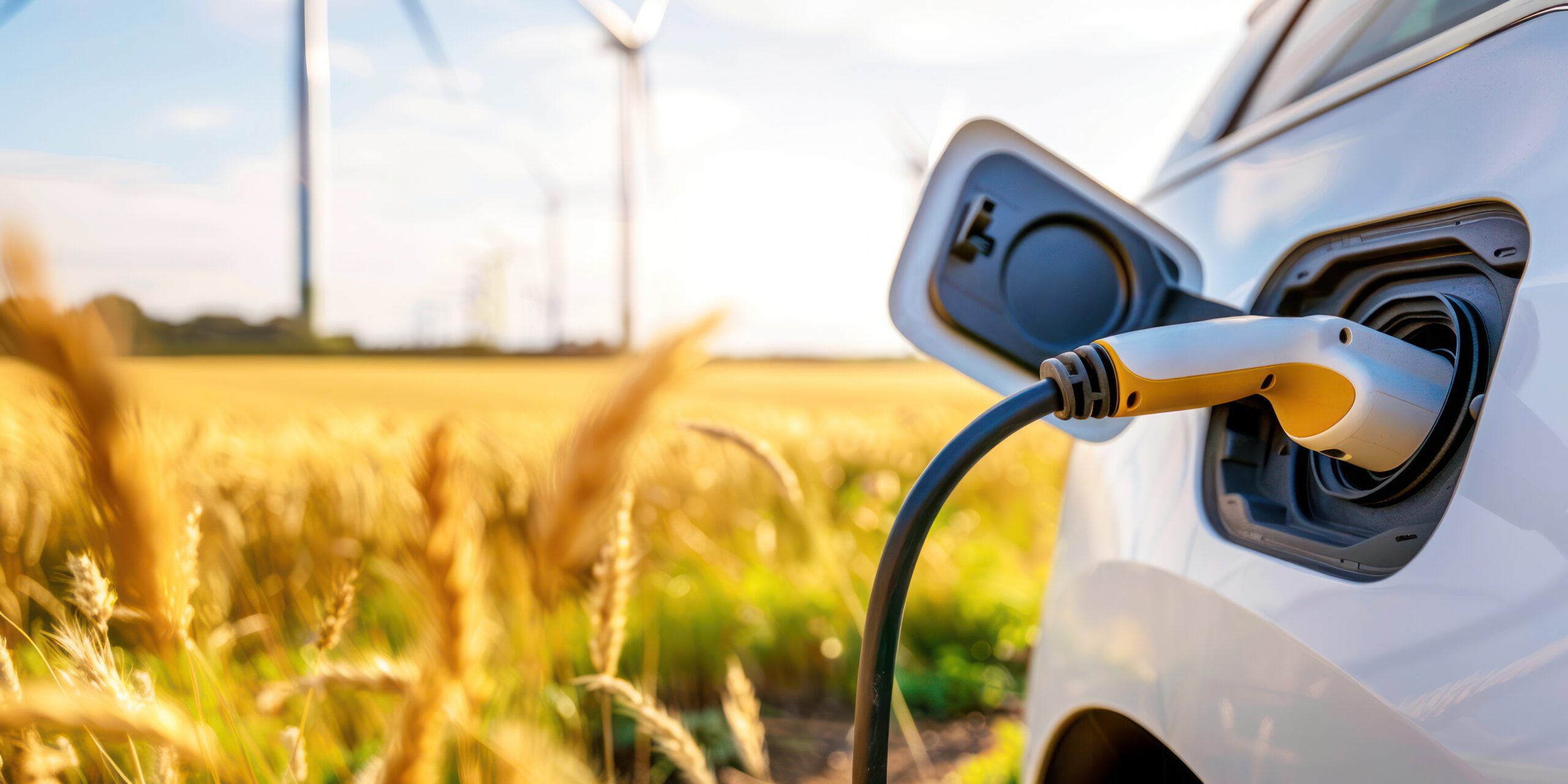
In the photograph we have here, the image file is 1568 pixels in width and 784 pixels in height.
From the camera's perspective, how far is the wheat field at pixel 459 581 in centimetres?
79

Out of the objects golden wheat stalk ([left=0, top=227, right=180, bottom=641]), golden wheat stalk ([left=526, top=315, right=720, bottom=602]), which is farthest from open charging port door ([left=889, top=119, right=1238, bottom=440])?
golden wheat stalk ([left=0, top=227, right=180, bottom=641])

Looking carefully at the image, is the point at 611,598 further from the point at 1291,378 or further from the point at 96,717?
the point at 1291,378

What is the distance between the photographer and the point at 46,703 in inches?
25.6

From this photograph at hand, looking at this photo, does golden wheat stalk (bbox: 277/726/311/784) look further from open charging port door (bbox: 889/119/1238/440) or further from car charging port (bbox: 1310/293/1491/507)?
car charging port (bbox: 1310/293/1491/507)

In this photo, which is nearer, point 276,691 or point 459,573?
point 459,573

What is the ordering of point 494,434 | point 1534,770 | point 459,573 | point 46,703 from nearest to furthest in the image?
point 1534,770, point 46,703, point 459,573, point 494,434

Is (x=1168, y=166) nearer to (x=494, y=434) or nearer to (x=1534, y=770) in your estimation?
(x=1534, y=770)

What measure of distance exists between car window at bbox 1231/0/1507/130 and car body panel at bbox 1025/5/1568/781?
0.12 m

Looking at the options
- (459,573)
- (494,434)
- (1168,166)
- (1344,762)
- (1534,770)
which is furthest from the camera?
(494,434)

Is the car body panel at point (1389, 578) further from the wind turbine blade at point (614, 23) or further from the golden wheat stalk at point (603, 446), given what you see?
the wind turbine blade at point (614, 23)

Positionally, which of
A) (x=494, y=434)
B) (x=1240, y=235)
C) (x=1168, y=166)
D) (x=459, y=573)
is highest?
(x=1168, y=166)

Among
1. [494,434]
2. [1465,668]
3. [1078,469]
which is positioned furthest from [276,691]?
[494,434]

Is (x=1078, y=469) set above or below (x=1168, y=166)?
below

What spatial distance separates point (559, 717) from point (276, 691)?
1018 millimetres
